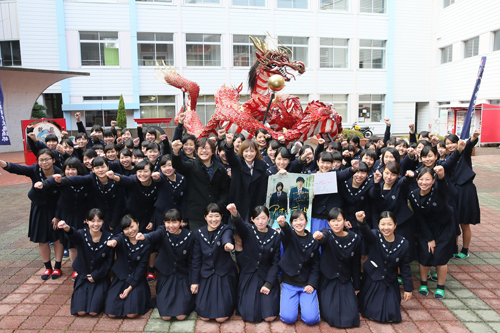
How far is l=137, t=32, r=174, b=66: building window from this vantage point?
63.0ft

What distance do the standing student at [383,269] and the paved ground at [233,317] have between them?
179mm

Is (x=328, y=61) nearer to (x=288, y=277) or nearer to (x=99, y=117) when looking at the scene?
(x=99, y=117)

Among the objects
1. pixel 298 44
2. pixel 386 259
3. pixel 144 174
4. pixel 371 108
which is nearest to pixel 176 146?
pixel 144 174

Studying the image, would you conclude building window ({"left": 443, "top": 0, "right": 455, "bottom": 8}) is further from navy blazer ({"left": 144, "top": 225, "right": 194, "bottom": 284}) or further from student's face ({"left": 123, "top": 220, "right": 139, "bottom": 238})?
student's face ({"left": 123, "top": 220, "right": 139, "bottom": 238})

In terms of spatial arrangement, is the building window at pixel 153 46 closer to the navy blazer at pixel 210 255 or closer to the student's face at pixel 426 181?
the navy blazer at pixel 210 255

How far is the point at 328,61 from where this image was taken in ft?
70.4

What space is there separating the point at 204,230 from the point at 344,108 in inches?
783

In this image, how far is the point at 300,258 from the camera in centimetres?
366

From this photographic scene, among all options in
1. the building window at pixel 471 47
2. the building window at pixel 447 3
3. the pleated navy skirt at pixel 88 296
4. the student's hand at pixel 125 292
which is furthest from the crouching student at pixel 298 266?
the building window at pixel 447 3

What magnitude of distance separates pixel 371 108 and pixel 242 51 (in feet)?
28.3

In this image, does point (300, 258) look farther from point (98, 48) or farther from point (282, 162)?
point (98, 48)

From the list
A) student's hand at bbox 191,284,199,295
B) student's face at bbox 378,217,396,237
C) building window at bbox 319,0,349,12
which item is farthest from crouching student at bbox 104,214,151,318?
building window at bbox 319,0,349,12

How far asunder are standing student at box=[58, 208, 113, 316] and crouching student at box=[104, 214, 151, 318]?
0.35 feet

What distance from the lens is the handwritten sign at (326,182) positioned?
13.8 ft
